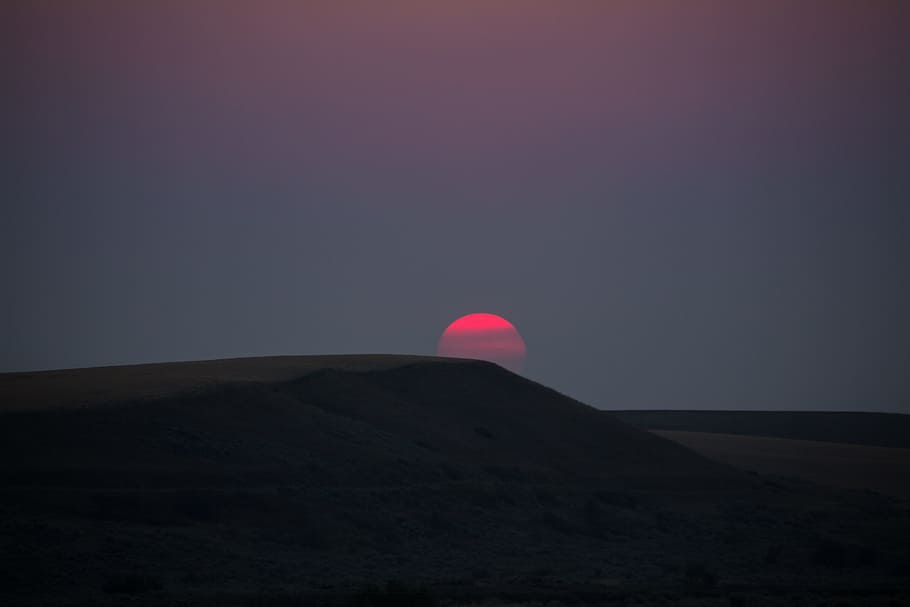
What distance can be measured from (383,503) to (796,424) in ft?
313

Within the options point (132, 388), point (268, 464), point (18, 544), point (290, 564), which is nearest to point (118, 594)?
point (18, 544)

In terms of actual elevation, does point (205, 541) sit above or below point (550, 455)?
below

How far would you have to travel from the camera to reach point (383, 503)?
45.9m

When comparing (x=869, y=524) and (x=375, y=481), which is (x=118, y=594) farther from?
(x=869, y=524)

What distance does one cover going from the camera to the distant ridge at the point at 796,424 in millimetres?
117875

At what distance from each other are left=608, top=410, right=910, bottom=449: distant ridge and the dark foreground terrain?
57.1 m

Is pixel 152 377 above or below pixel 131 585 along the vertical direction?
above

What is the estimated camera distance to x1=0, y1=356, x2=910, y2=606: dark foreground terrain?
111ft

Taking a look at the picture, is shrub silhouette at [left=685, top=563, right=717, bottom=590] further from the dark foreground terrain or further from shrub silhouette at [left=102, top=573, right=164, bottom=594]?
shrub silhouette at [left=102, top=573, right=164, bottom=594]

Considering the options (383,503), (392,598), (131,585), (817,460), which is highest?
(817,460)

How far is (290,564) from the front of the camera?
37500 mm

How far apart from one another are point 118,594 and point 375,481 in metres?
17.9

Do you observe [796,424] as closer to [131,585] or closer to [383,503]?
[383,503]

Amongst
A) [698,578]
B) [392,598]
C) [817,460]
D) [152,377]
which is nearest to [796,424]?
[817,460]
